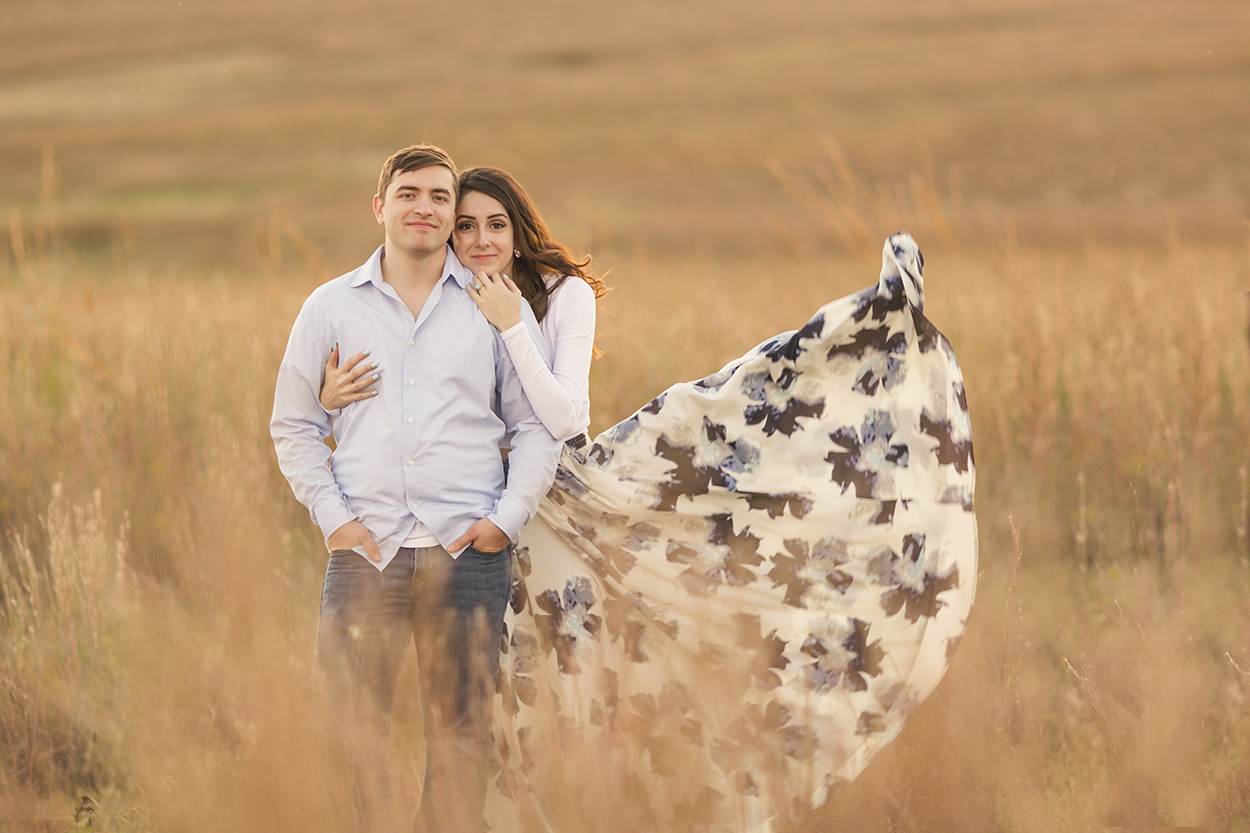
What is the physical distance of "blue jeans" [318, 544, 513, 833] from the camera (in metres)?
2.20

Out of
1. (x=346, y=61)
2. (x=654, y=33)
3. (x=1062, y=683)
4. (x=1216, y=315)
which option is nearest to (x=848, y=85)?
(x=654, y=33)

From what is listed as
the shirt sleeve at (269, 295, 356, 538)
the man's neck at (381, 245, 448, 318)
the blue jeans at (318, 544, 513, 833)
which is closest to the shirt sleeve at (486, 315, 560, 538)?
the blue jeans at (318, 544, 513, 833)

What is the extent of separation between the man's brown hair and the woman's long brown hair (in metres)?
0.15

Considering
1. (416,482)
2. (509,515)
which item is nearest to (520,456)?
(509,515)

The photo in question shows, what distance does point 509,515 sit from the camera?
227 centimetres

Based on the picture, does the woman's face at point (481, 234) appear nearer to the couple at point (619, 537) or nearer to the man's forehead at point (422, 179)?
the couple at point (619, 537)

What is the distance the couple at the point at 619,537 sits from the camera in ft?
7.36

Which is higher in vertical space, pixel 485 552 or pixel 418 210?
pixel 418 210

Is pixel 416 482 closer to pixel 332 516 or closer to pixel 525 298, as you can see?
pixel 332 516

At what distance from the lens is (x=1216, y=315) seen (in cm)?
505

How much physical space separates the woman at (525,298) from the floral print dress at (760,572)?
279mm

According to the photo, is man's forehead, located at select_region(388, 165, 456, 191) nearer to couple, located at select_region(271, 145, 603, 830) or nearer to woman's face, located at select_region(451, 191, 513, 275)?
couple, located at select_region(271, 145, 603, 830)

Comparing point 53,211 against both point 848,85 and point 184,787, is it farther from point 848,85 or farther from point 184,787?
point 848,85

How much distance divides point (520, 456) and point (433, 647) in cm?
49
